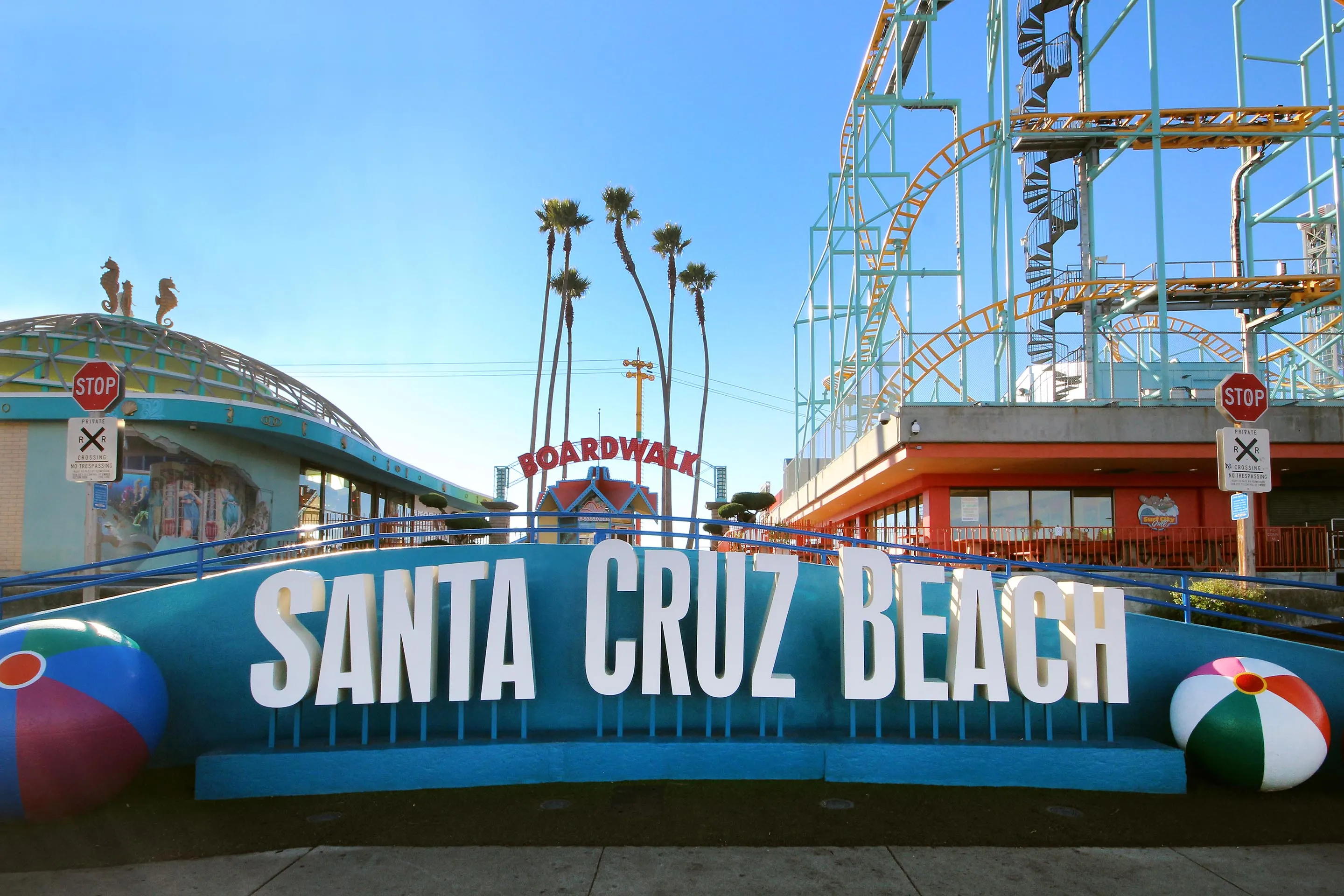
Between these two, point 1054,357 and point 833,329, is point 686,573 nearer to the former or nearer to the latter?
point 1054,357

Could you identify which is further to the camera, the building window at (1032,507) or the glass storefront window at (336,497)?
the glass storefront window at (336,497)

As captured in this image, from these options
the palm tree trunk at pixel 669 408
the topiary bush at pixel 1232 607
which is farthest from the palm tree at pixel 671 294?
the topiary bush at pixel 1232 607

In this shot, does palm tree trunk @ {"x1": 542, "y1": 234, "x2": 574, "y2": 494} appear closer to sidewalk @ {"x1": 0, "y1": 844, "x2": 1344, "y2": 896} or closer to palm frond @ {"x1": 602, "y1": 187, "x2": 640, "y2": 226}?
palm frond @ {"x1": 602, "y1": 187, "x2": 640, "y2": 226}

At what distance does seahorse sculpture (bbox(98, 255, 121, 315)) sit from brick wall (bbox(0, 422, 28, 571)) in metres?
8.82

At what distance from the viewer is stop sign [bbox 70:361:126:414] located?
7922 mm

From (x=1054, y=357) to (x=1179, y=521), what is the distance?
4959 millimetres

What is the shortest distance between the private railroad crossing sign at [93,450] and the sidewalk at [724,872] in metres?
3.48

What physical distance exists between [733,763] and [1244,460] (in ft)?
19.9

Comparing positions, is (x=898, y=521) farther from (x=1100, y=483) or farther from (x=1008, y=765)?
(x=1008, y=765)

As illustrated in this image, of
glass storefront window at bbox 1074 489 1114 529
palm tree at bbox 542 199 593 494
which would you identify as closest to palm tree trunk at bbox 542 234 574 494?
palm tree at bbox 542 199 593 494

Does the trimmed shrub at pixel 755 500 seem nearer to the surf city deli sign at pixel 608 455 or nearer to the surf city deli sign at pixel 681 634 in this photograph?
the surf city deli sign at pixel 608 455

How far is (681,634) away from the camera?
8.06m

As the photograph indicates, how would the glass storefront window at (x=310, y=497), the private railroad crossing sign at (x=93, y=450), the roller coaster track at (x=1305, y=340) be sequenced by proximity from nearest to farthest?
the private railroad crossing sign at (x=93, y=450) → the roller coaster track at (x=1305, y=340) → the glass storefront window at (x=310, y=497)

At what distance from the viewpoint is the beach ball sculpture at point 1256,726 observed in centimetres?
712
